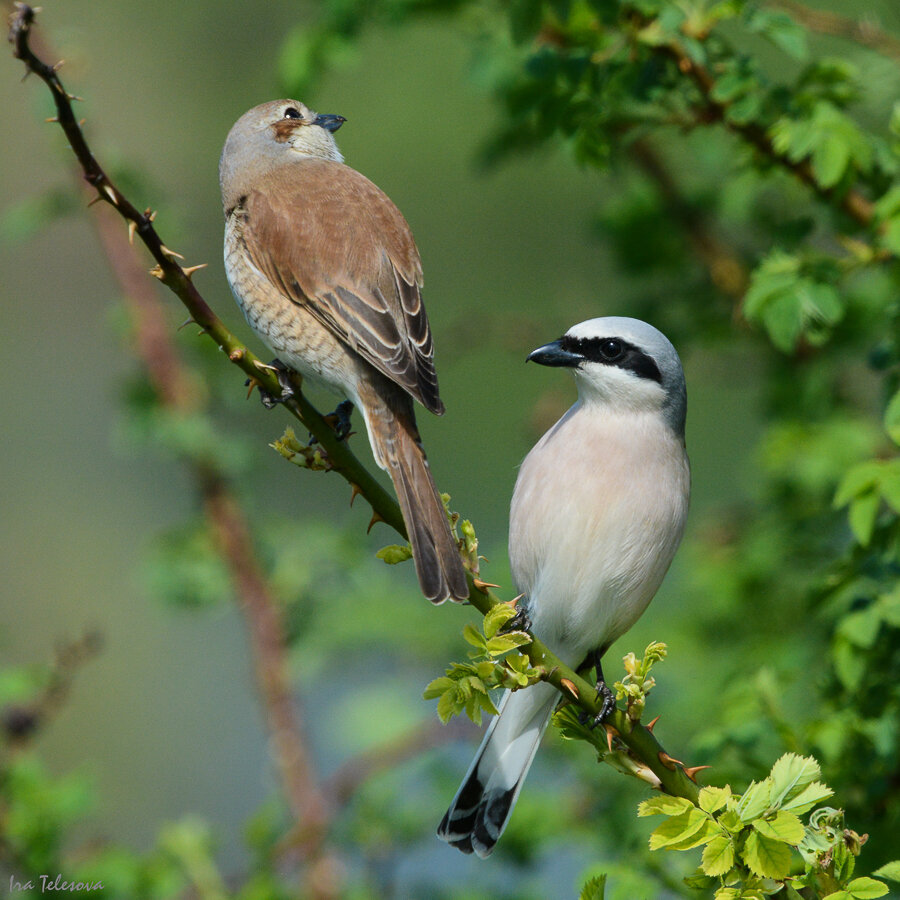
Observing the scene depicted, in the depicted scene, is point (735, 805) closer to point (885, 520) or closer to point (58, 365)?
point (885, 520)

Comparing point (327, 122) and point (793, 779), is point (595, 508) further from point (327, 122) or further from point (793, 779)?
point (327, 122)

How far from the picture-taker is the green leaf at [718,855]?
173cm

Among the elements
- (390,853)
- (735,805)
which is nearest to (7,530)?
(390,853)

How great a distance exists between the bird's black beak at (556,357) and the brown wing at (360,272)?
0.25m

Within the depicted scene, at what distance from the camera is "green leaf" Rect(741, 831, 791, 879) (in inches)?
67.8

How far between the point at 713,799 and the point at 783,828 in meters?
0.11

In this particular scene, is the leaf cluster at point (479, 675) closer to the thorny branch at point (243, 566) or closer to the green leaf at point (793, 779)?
the green leaf at point (793, 779)

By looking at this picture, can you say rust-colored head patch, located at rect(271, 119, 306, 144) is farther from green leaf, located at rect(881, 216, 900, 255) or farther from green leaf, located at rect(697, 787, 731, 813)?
green leaf, located at rect(697, 787, 731, 813)

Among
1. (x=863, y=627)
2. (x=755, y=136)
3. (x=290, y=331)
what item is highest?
(x=755, y=136)

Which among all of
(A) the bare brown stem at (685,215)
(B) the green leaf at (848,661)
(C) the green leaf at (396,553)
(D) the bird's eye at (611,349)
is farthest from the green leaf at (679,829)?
(A) the bare brown stem at (685,215)

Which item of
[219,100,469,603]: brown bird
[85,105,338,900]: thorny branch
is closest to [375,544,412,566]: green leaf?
[219,100,469,603]: brown bird

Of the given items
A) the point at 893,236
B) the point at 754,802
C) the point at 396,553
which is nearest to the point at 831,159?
the point at 893,236

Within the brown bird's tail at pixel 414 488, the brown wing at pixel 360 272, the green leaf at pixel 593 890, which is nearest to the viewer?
the green leaf at pixel 593 890

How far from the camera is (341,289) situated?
260 centimetres
